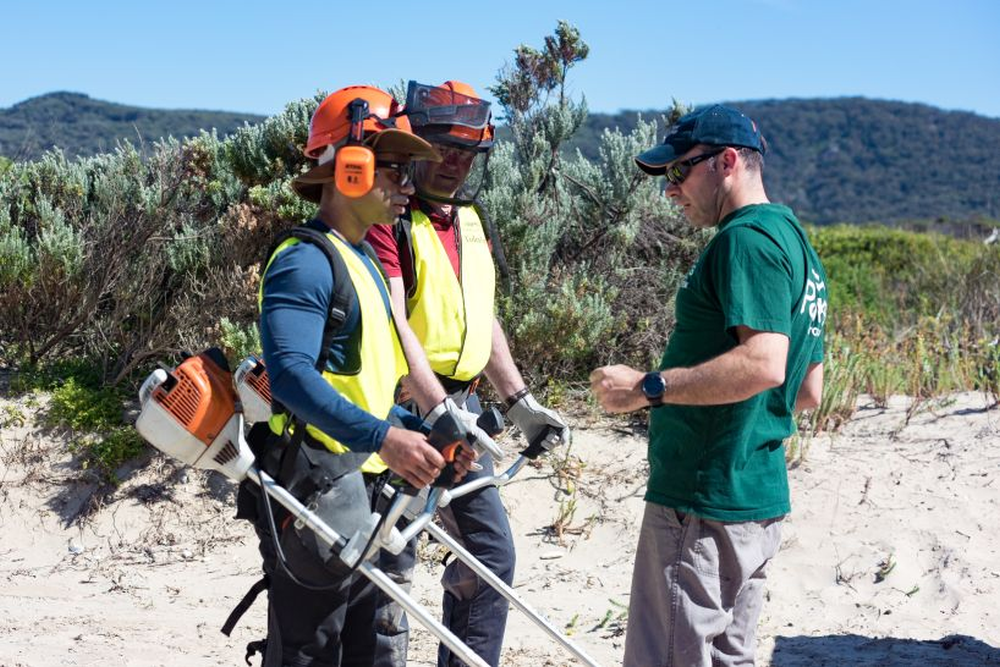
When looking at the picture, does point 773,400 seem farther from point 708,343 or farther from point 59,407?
point 59,407

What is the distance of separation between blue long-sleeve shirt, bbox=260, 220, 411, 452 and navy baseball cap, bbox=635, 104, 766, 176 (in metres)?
1.03

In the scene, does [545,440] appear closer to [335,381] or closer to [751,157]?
[335,381]

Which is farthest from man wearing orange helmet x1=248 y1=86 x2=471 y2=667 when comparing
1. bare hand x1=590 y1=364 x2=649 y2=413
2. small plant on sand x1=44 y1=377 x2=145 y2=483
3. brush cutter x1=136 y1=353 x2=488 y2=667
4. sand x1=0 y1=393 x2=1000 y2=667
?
small plant on sand x1=44 y1=377 x2=145 y2=483

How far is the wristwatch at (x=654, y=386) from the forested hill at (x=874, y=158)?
225ft

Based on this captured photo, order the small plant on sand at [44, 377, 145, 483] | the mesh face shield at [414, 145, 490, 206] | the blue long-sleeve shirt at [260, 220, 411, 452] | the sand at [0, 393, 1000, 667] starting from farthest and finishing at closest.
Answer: the small plant on sand at [44, 377, 145, 483]
the sand at [0, 393, 1000, 667]
the mesh face shield at [414, 145, 490, 206]
the blue long-sleeve shirt at [260, 220, 411, 452]

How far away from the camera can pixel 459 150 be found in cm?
410

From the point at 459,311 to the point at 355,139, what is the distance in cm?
101

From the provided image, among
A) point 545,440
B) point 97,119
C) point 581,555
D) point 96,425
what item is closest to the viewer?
point 545,440

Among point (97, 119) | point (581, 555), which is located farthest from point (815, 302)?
point (97, 119)

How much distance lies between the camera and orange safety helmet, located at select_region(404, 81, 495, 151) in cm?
395

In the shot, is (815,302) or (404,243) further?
(404,243)

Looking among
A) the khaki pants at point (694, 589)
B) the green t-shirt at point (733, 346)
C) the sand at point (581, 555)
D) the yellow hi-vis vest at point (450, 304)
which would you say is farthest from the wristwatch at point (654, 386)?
the sand at point (581, 555)

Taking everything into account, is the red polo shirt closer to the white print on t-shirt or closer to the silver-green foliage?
the white print on t-shirt

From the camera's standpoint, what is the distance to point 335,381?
3059 mm
